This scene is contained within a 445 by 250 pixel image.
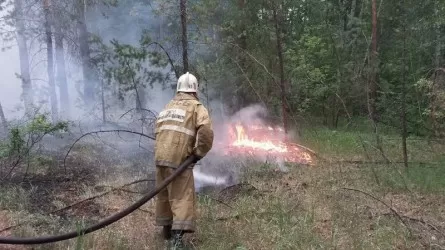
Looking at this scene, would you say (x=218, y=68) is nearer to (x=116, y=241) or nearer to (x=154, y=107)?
(x=154, y=107)

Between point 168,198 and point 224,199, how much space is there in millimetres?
1926

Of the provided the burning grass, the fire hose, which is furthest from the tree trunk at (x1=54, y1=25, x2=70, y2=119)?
the fire hose

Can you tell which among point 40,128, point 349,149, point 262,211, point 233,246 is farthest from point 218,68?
point 233,246

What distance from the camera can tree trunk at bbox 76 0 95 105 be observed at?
15.8m

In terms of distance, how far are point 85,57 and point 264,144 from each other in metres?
8.63

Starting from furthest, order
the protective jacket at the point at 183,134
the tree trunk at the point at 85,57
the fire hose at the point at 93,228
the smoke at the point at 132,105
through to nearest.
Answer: the tree trunk at the point at 85,57 < the smoke at the point at 132,105 < the protective jacket at the point at 183,134 < the fire hose at the point at 93,228

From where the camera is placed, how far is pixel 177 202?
5.00 metres

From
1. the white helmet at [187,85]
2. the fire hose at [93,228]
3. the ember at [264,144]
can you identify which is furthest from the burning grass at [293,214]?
the ember at [264,144]

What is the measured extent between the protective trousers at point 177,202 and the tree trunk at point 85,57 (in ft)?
38.9

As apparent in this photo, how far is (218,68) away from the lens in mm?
15180

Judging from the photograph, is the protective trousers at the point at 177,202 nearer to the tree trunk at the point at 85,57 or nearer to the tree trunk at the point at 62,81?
the tree trunk at the point at 85,57

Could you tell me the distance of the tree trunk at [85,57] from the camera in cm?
1584

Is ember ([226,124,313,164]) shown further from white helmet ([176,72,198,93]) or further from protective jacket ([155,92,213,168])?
protective jacket ([155,92,213,168])

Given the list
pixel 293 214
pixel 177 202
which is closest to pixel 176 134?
pixel 177 202
